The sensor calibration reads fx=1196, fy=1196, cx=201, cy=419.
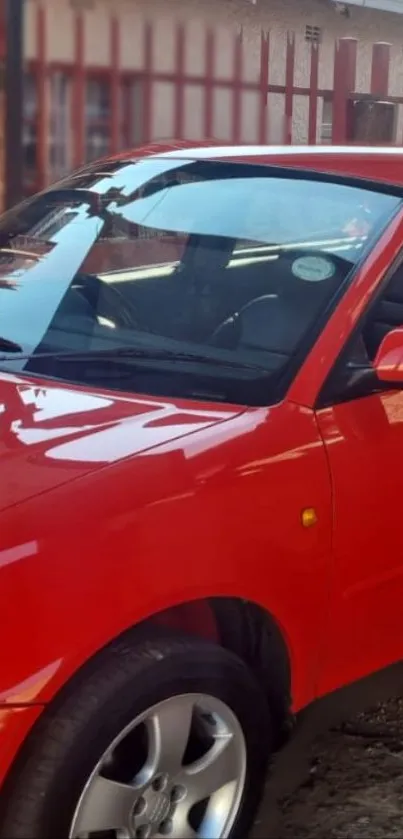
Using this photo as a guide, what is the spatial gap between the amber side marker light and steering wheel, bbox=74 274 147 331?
0.78 meters

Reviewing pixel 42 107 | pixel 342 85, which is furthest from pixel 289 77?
pixel 42 107

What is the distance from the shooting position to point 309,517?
2.80 m

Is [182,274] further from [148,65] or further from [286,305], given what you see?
[148,65]

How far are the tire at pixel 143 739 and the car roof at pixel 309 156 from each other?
150 cm

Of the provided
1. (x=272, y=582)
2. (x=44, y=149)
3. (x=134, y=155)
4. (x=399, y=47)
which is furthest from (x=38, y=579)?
(x=399, y=47)

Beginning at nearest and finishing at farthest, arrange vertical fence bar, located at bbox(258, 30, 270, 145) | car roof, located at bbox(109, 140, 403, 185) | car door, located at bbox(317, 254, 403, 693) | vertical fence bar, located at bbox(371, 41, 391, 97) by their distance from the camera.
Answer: car door, located at bbox(317, 254, 403, 693)
car roof, located at bbox(109, 140, 403, 185)
vertical fence bar, located at bbox(258, 30, 270, 145)
vertical fence bar, located at bbox(371, 41, 391, 97)

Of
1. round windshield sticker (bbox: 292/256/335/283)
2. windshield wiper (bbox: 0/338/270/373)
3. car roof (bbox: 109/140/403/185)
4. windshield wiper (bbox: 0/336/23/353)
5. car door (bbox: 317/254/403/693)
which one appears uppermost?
car roof (bbox: 109/140/403/185)

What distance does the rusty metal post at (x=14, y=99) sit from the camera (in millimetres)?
7336

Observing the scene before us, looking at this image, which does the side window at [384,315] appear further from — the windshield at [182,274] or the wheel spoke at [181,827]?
the wheel spoke at [181,827]

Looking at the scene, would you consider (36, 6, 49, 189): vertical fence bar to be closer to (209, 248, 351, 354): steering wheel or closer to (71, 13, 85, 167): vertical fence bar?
(71, 13, 85, 167): vertical fence bar

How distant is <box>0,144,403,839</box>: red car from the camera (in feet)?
7.71

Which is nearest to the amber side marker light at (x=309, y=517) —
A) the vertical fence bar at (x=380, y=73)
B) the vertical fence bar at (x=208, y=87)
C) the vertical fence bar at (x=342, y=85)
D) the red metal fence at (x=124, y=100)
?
the red metal fence at (x=124, y=100)

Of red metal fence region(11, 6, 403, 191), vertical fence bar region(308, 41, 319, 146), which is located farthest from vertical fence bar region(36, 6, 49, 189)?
vertical fence bar region(308, 41, 319, 146)

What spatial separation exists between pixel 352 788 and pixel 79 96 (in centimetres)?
645
